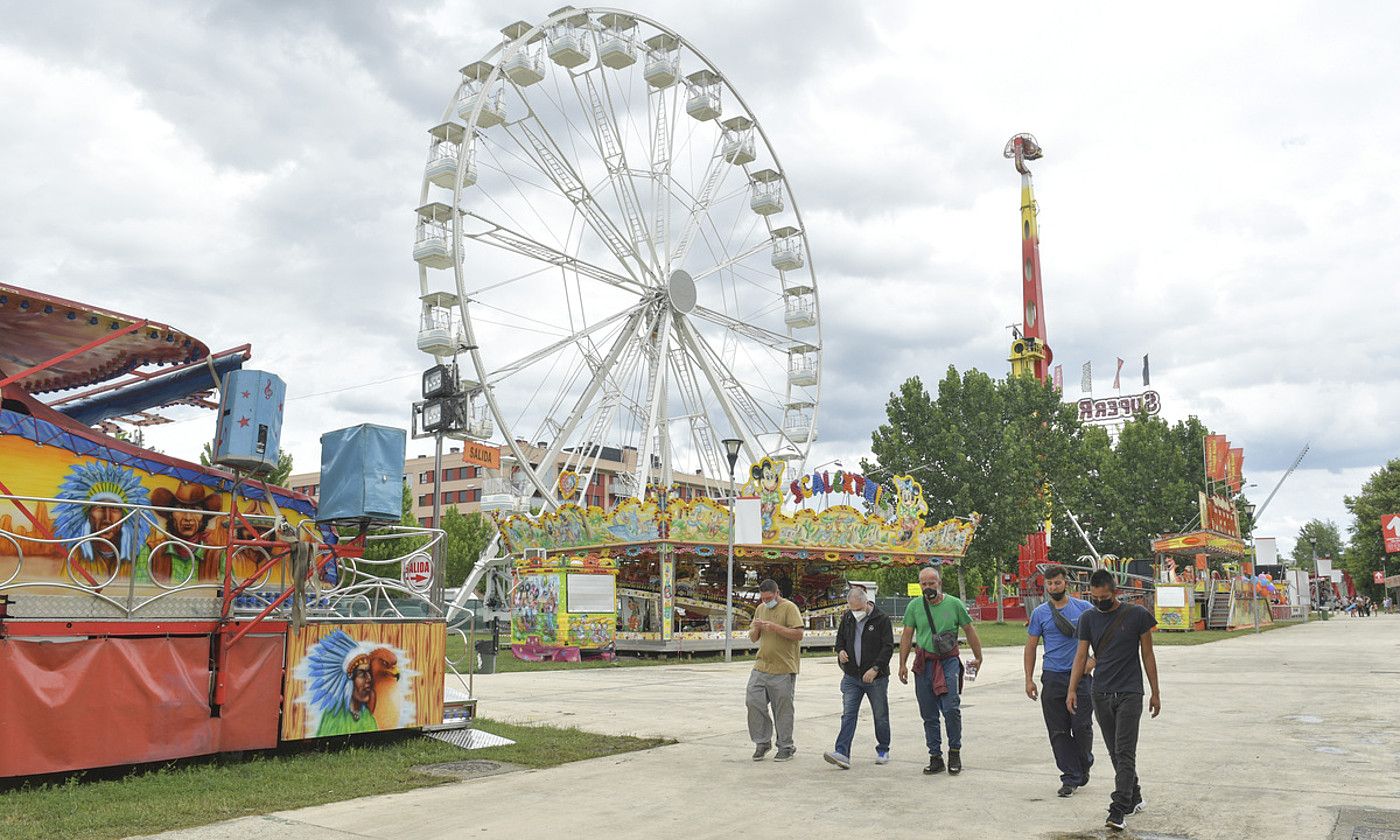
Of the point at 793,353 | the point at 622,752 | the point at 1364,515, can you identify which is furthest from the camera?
the point at 1364,515

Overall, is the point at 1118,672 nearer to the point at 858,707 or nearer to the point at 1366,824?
the point at 1366,824

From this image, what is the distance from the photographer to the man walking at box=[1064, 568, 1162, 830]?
6.92 m

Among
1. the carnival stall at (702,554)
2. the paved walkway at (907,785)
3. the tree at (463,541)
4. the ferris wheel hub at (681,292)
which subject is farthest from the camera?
the tree at (463,541)

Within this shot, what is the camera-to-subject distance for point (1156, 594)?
142 ft

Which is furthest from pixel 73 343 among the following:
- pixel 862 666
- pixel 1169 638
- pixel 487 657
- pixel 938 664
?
pixel 1169 638

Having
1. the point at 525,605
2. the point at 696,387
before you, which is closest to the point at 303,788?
the point at 525,605

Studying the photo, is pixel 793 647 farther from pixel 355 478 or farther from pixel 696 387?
pixel 696 387

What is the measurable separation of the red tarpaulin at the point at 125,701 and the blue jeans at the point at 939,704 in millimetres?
5798

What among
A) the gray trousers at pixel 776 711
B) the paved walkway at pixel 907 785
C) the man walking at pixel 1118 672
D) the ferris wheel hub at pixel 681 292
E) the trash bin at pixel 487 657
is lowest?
the trash bin at pixel 487 657

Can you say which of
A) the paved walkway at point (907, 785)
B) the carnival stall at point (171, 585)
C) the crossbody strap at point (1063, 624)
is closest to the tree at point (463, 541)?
the paved walkway at point (907, 785)

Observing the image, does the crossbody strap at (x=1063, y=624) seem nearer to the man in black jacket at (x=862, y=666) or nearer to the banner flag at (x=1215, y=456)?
the man in black jacket at (x=862, y=666)

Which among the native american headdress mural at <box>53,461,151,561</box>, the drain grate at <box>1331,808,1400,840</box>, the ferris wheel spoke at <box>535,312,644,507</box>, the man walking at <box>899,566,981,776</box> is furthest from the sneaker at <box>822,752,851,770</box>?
the ferris wheel spoke at <box>535,312,644,507</box>

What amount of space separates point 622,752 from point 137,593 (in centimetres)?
490

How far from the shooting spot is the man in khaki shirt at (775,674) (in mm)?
10055
